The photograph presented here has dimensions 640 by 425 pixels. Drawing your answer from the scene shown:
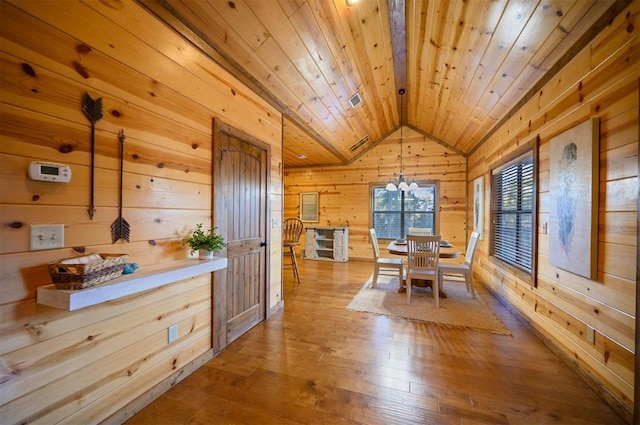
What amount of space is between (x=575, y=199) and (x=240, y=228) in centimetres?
290

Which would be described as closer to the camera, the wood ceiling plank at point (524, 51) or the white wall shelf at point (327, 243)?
the wood ceiling plank at point (524, 51)

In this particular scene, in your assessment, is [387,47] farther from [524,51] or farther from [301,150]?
[301,150]

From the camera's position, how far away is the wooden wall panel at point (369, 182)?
19.6ft

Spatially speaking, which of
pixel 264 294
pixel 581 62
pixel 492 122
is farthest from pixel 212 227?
pixel 492 122

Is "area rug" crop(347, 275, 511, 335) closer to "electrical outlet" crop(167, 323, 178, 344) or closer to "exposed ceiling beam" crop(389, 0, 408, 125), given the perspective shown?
"electrical outlet" crop(167, 323, 178, 344)

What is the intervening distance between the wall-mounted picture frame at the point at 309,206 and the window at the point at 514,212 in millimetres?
4105

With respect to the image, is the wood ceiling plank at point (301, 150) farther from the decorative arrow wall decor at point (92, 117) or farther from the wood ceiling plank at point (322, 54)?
the decorative arrow wall decor at point (92, 117)

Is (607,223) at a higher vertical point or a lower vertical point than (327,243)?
higher

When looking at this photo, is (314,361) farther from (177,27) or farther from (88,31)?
(177,27)

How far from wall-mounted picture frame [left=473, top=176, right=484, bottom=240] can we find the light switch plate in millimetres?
5239

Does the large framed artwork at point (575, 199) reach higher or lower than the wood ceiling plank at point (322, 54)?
lower

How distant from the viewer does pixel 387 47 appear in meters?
3.16

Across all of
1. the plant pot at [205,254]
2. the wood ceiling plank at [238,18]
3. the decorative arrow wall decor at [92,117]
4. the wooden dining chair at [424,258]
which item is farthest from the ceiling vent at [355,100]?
the decorative arrow wall decor at [92,117]

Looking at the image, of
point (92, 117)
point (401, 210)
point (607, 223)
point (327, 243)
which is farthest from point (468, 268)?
point (92, 117)
